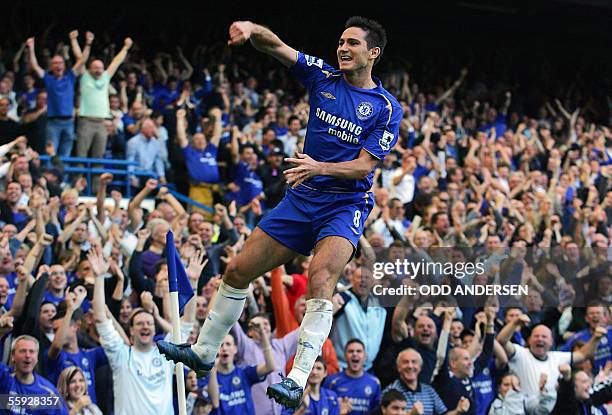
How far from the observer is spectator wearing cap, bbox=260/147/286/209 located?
15.8m

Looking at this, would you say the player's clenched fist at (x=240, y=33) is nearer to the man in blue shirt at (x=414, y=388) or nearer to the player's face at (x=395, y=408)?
the player's face at (x=395, y=408)

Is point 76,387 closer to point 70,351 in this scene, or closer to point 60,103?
point 70,351

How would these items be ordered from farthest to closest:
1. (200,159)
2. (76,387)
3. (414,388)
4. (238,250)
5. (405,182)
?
(405,182) < (200,159) < (238,250) < (414,388) < (76,387)

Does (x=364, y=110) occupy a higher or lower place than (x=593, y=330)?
higher

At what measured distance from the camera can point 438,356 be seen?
40.2ft

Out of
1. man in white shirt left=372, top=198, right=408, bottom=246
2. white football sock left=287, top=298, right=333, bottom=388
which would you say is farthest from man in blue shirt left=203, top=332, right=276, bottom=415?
man in white shirt left=372, top=198, right=408, bottom=246

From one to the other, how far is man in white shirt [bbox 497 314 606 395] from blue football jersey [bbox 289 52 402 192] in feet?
18.0

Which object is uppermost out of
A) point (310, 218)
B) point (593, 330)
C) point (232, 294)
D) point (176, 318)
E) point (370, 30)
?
point (370, 30)

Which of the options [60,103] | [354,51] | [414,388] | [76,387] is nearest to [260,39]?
[354,51]

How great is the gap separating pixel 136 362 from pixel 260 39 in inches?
162

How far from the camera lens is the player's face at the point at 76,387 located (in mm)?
9906

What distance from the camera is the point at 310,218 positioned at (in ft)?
25.4

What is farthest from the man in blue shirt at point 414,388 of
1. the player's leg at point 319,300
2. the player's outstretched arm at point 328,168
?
the player's outstretched arm at point 328,168

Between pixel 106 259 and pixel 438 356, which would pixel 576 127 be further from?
pixel 106 259
